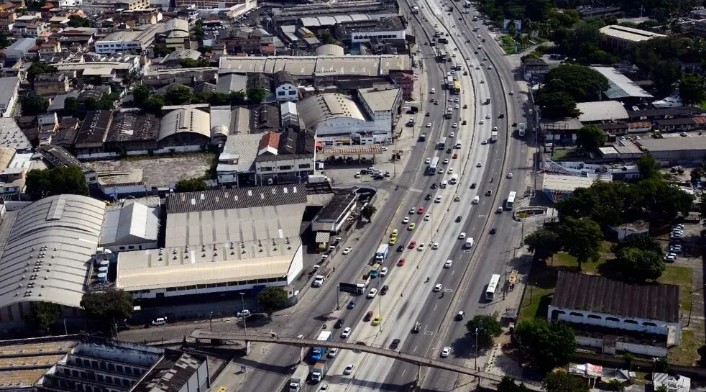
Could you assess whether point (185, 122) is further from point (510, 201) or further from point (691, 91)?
point (691, 91)

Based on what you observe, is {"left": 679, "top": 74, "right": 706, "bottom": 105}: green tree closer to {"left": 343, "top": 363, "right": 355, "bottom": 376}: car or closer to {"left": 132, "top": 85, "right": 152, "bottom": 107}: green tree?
{"left": 132, "top": 85, "right": 152, "bottom": 107}: green tree

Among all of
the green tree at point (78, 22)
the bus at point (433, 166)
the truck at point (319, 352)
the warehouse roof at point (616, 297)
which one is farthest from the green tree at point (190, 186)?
the green tree at point (78, 22)

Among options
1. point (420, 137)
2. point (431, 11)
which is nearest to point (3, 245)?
point (420, 137)

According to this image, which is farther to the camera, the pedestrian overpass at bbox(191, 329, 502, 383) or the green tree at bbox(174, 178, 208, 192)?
the green tree at bbox(174, 178, 208, 192)

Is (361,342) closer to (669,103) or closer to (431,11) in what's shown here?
(669,103)

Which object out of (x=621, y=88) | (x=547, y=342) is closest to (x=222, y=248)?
(x=547, y=342)

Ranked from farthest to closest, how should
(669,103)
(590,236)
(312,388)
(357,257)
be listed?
(669,103)
(357,257)
(590,236)
(312,388)

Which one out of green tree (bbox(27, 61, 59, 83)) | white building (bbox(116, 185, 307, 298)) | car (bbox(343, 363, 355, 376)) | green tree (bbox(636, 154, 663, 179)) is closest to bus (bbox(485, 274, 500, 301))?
car (bbox(343, 363, 355, 376))
